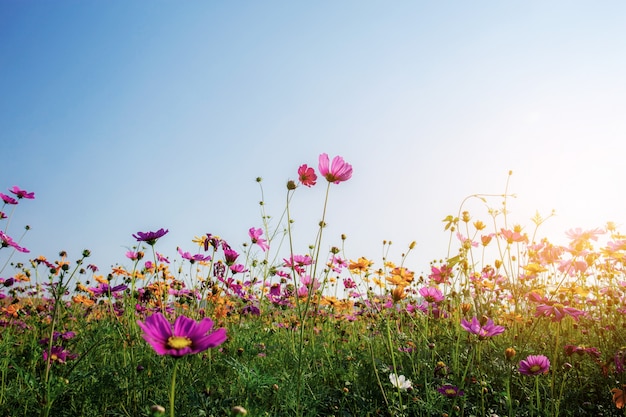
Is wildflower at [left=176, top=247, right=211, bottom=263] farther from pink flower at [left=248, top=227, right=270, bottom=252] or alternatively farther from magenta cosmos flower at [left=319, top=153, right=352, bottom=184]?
magenta cosmos flower at [left=319, top=153, right=352, bottom=184]

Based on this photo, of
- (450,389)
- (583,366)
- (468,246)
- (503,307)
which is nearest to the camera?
(450,389)

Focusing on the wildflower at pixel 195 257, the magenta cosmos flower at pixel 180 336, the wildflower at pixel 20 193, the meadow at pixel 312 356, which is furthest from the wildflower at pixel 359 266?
the wildflower at pixel 20 193

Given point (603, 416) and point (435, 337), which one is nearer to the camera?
point (603, 416)

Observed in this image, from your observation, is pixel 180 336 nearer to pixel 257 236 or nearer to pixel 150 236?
pixel 150 236

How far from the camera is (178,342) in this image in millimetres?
807

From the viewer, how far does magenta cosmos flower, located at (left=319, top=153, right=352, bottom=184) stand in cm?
162

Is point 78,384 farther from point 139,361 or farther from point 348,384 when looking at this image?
point 348,384

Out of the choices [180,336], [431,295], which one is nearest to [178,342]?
[180,336]

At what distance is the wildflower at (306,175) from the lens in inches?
70.1

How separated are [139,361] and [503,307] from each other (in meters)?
3.37

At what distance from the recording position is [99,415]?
4.90 feet

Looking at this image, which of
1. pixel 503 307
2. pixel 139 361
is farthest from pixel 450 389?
pixel 503 307

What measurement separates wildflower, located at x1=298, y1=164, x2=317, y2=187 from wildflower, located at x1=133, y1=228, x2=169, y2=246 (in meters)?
0.65

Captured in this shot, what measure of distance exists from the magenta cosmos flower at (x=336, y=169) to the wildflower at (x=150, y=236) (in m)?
0.74
